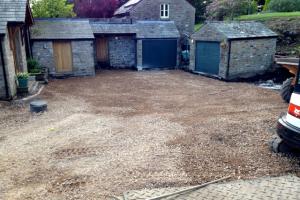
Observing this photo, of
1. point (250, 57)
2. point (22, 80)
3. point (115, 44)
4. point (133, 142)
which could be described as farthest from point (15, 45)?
point (250, 57)

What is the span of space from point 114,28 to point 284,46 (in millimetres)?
12465

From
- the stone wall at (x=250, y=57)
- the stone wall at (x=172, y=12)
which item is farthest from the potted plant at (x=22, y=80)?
the stone wall at (x=172, y=12)

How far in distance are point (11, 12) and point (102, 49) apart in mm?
10318

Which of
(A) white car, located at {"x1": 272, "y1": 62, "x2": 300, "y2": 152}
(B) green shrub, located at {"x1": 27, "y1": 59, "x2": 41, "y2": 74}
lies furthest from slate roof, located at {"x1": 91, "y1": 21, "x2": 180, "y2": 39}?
(A) white car, located at {"x1": 272, "y1": 62, "x2": 300, "y2": 152}

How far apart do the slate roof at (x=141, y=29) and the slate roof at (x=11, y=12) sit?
28.4 ft

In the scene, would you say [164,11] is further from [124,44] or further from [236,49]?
[236,49]

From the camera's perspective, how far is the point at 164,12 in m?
25.6

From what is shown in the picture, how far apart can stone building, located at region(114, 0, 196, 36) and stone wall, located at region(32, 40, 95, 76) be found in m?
7.77

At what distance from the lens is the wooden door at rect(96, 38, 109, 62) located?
2232 cm

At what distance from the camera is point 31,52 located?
18.1 m

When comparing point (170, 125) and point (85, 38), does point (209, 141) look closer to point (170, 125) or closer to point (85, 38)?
point (170, 125)

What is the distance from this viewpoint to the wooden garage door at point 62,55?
18531 mm

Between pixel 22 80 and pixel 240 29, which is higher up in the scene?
pixel 240 29

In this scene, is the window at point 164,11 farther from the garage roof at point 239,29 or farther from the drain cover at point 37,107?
the drain cover at point 37,107
